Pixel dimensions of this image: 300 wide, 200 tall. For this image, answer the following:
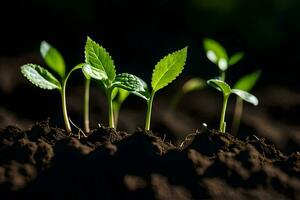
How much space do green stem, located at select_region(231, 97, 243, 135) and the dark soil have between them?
878 mm

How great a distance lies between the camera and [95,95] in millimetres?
2986

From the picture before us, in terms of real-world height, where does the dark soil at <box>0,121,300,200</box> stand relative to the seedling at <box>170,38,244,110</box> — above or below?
below

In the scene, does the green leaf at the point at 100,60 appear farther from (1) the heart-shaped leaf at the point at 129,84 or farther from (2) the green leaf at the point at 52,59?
(2) the green leaf at the point at 52,59

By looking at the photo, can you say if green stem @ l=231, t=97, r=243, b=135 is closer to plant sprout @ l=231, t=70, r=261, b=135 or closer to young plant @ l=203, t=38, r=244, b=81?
plant sprout @ l=231, t=70, r=261, b=135

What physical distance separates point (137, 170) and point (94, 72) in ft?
1.15

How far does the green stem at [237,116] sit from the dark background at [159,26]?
1.76ft

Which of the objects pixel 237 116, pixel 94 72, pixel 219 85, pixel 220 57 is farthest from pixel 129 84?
pixel 237 116

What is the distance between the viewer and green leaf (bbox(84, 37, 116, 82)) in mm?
1909

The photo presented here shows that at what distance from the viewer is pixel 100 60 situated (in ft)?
6.29

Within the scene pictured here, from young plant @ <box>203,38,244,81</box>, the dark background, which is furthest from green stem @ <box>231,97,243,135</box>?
the dark background

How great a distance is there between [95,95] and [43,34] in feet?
2.41

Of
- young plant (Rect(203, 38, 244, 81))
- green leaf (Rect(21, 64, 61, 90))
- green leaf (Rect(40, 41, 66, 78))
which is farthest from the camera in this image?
young plant (Rect(203, 38, 244, 81))

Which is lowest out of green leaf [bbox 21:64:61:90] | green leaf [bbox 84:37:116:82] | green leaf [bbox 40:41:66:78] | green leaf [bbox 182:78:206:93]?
green leaf [bbox 182:78:206:93]

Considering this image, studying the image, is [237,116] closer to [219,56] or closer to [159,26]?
[219,56]
